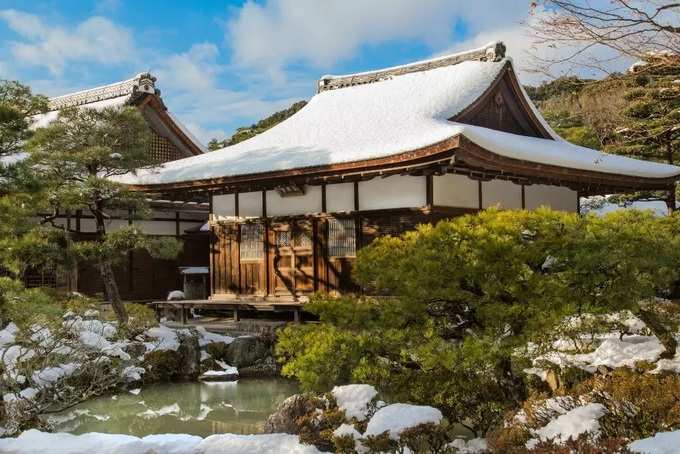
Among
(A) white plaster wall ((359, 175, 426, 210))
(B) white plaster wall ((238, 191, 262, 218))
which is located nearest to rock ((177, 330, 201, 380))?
(B) white plaster wall ((238, 191, 262, 218))

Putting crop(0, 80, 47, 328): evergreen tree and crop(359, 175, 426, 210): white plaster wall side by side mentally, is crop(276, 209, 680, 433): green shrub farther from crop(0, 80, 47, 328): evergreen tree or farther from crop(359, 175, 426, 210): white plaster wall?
crop(359, 175, 426, 210): white plaster wall

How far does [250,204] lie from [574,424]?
11.0m

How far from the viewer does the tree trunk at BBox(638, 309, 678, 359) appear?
7.75 m

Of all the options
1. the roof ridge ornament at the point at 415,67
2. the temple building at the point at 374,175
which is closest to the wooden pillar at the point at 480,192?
the temple building at the point at 374,175

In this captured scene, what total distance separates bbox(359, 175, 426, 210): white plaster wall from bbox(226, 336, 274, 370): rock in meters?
3.46

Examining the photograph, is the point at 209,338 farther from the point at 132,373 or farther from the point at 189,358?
the point at 132,373

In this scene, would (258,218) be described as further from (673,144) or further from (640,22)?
(673,144)

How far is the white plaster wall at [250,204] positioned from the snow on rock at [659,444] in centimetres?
1134

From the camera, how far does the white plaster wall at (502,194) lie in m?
14.0

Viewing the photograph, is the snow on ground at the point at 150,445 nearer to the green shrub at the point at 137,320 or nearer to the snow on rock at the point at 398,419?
the snow on rock at the point at 398,419

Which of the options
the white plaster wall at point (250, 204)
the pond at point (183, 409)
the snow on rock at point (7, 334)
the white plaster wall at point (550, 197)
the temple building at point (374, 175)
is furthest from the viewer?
the white plaster wall at point (250, 204)

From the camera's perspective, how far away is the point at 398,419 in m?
5.95

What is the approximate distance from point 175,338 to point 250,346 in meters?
1.54

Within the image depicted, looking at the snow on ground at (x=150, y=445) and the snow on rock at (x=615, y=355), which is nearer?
the snow on ground at (x=150, y=445)
